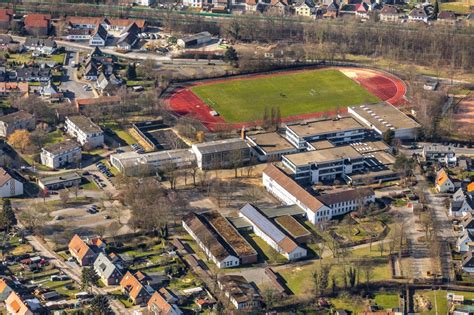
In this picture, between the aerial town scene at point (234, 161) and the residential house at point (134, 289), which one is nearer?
the residential house at point (134, 289)

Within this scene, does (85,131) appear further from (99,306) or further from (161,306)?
(161,306)

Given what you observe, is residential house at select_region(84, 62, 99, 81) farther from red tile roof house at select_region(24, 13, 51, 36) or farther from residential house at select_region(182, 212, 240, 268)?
residential house at select_region(182, 212, 240, 268)

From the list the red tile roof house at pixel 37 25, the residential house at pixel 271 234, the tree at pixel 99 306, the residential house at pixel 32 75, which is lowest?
the tree at pixel 99 306

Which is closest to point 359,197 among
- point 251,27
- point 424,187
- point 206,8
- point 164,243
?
point 424,187

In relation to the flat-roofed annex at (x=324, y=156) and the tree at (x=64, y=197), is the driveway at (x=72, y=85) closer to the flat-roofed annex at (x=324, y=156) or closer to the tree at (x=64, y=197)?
the tree at (x=64, y=197)

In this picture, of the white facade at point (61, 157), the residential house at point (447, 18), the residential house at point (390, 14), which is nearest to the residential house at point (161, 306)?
the white facade at point (61, 157)

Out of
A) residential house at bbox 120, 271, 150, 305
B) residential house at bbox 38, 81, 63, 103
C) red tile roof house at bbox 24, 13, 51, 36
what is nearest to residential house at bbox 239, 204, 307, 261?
residential house at bbox 120, 271, 150, 305
